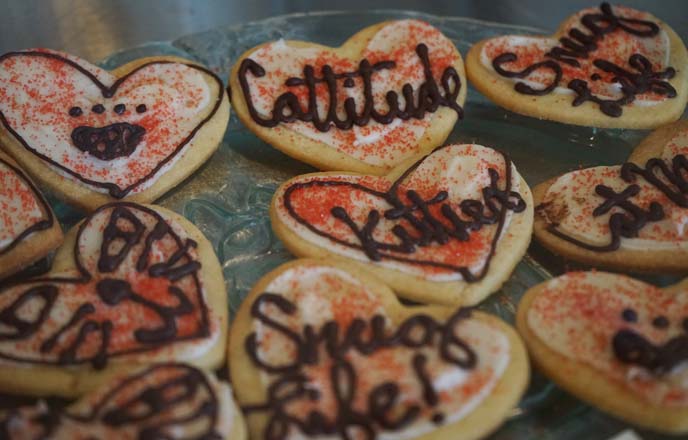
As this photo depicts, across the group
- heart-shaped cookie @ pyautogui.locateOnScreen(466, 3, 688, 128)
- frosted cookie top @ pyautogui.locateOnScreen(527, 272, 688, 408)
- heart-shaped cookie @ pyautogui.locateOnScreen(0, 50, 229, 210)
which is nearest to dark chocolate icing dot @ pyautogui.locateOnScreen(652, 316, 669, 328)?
frosted cookie top @ pyautogui.locateOnScreen(527, 272, 688, 408)

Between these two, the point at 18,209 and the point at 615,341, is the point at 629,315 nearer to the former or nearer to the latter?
the point at 615,341

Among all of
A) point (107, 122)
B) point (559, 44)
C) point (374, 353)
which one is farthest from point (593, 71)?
point (107, 122)

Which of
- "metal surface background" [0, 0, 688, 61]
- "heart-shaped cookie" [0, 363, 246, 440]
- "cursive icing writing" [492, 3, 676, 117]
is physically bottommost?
"heart-shaped cookie" [0, 363, 246, 440]

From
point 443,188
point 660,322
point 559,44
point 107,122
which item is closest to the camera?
point 660,322

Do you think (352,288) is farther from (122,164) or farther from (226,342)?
(122,164)

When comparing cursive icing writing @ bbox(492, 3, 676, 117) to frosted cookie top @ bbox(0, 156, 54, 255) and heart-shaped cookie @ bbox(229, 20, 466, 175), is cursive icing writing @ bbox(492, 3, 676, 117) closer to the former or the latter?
heart-shaped cookie @ bbox(229, 20, 466, 175)

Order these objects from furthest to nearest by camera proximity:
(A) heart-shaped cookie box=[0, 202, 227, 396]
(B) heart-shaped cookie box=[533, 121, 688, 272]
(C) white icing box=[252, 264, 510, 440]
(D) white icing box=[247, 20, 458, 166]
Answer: (D) white icing box=[247, 20, 458, 166] → (B) heart-shaped cookie box=[533, 121, 688, 272] → (A) heart-shaped cookie box=[0, 202, 227, 396] → (C) white icing box=[252, 264, 510, 440]

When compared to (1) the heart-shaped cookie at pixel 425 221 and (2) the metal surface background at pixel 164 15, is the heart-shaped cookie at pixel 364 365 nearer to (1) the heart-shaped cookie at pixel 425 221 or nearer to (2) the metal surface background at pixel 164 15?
(1) the heart-shaped cookie at pixel 425 221
